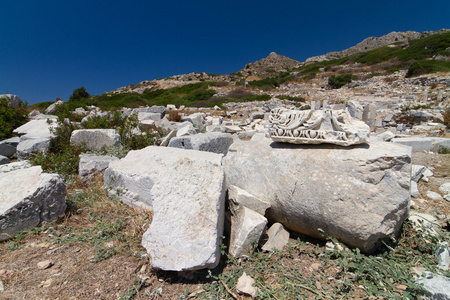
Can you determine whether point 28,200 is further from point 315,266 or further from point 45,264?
point 315,266

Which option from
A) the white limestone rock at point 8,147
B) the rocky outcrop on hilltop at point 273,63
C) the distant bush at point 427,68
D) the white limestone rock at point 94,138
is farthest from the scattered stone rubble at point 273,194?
the rocky outcrop on hilltop at point 273,63

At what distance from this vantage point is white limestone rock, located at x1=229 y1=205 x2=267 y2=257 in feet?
6.89

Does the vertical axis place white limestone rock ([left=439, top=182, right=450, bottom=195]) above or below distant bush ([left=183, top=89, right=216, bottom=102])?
below

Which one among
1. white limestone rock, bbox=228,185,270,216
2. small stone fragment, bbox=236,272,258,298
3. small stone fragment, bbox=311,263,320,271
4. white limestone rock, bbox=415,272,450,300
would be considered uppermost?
white limestone rock, bbox=228,185,270,216

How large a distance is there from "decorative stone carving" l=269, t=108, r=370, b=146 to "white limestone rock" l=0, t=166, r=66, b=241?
2.78m

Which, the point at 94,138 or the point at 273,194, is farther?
the point at 94,138

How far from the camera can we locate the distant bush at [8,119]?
6.65m

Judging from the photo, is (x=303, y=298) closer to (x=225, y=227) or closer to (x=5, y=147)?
(x=225, y=227)

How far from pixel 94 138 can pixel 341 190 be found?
5076 millimetres

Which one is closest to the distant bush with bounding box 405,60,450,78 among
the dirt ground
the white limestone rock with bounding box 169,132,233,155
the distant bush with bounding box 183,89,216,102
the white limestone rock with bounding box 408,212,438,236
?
the distant bush with bounding box 183,89,216,102

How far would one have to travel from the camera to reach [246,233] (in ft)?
6.89

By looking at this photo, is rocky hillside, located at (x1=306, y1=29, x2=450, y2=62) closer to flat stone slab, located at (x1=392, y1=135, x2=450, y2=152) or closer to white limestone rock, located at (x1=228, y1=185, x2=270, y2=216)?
flat stone slab, located at (x1=392, y1=135, x2=450, y2=152)

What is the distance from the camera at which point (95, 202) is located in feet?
10.4

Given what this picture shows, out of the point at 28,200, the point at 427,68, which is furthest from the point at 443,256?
the point at 427,68
